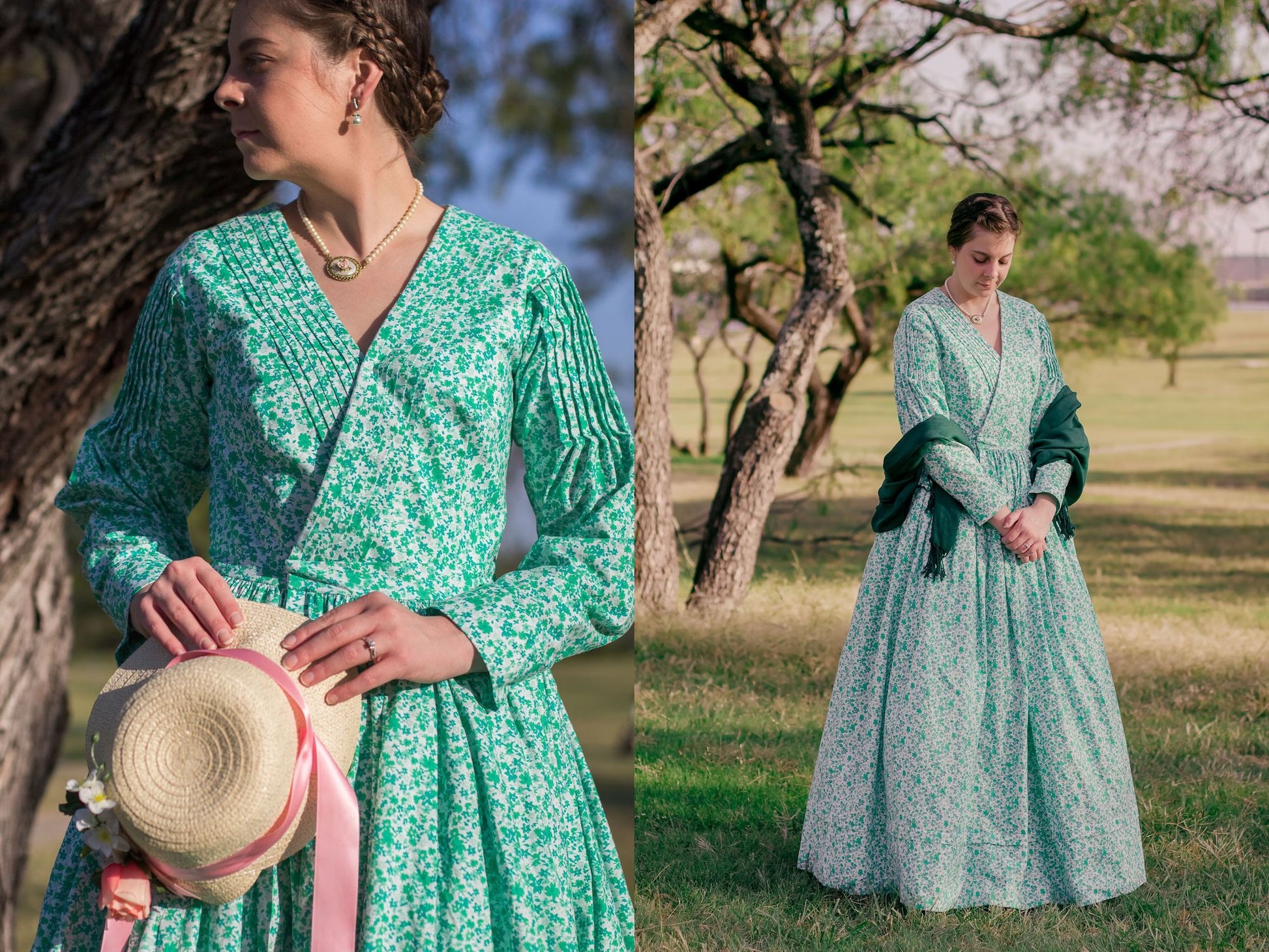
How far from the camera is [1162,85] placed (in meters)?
3.21

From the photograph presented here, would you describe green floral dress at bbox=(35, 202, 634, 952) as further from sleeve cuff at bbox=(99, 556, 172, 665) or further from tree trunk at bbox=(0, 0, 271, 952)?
tree trunk at bbox=(0, 0, 271, 952)

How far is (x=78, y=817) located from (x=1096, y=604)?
2.93m

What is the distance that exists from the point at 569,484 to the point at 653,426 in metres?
2.84

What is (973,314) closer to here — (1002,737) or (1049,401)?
(1049,401)

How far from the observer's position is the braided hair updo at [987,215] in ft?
8.24

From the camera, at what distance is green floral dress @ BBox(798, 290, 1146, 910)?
253 cm

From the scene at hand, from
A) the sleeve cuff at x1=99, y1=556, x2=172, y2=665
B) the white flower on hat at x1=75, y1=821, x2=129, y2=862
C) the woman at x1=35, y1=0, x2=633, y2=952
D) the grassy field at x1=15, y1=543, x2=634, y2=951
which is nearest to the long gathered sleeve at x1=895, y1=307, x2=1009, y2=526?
the woman at x1=35, y1=0, x2=633, y2=952

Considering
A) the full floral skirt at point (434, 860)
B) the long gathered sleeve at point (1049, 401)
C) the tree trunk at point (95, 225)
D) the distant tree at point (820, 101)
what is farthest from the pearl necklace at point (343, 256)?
the distant tree at point (820, 101)

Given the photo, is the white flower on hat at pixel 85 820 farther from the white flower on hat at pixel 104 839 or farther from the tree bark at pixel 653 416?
the tree bark at pixel 653 416

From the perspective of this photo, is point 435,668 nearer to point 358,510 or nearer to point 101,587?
point 358,510

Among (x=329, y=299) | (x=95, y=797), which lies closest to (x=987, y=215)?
(x=329, y=299)

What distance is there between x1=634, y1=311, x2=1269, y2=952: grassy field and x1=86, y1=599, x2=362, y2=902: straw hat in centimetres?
179

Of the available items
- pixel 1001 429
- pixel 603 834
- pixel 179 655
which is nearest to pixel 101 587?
pixel 179 655

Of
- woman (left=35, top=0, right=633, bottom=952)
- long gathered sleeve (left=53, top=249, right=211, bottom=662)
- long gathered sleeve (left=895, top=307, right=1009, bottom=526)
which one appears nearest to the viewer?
woman (left=35, top=0, right=633, bottom=952)
